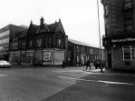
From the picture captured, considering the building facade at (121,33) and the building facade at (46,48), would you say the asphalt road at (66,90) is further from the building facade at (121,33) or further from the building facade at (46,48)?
the building facade at (46,48)

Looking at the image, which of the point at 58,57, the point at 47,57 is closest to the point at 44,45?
the point at 47,57

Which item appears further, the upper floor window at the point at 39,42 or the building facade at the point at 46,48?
the upper floor window at the point at 39,42

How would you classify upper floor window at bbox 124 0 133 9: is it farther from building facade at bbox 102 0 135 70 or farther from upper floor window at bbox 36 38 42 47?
upper floor window at bbox 36 38 42 47

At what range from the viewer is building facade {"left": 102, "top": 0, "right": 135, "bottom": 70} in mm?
18184

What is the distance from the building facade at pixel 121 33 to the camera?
716 inches

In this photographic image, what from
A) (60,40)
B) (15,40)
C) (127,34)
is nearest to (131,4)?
(127,34)

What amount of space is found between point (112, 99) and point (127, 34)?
49.0 feet

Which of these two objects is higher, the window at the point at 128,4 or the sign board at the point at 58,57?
the window at the point at 128,4

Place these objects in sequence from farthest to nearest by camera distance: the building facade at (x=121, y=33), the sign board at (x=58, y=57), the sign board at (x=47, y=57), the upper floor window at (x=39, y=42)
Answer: the upper floor window at (x=39, y=42)
the sign board at (x=58, y=57)
the sign board at (x=47, y=57)
the building facade at (x=121, y=33)

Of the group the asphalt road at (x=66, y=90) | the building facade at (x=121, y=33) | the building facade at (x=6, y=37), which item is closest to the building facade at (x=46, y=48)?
the building facade at (x=6, y=37)

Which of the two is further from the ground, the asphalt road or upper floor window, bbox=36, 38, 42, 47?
upper floor window, bbox=36, 38, 42, 47

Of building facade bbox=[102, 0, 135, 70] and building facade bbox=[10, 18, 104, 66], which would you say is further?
building facade bbox=[10, 18, 104, 66]

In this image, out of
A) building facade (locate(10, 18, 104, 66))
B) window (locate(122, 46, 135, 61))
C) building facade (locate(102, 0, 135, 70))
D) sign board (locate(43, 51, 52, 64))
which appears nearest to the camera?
window (locate(122, 46, 135, 61))

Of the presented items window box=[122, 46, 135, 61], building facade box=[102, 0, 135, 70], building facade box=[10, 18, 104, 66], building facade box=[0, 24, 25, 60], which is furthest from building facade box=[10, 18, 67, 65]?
window box=[122, 46, 135, 61]
